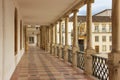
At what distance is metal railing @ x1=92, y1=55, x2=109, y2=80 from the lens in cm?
616

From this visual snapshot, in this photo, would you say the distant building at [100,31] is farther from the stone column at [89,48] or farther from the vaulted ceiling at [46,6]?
the stone column at [89,48]

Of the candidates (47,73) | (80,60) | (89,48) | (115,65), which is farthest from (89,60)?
(115,65)

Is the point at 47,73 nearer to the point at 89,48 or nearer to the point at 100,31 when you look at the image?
the point at 89,48

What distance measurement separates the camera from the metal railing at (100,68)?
6162 millimetres

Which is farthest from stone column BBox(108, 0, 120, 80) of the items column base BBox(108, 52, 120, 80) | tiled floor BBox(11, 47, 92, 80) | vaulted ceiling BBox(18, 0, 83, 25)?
vaulted ceiling BBox(18, 0, 83, 25)

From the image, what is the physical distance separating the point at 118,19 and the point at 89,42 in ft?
11.9

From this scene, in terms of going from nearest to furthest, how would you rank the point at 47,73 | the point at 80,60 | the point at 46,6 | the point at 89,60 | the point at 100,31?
the point at 89,60
the point at 47,73
the point at 80,60
the point at 46,6
the point at 100,31

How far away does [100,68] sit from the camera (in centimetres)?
671

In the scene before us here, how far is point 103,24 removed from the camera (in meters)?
32.7

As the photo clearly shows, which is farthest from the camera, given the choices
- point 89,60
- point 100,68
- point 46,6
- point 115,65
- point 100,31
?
point 100,31

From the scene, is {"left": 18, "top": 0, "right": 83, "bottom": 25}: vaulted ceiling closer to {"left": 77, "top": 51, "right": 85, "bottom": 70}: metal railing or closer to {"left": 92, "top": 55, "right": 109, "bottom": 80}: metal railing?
{"left": 77, "top": 51, "right": 85, "bottom": 70}: metal railing

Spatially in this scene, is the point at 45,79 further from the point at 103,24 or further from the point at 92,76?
the point at 103,24

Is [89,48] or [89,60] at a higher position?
[89,48]

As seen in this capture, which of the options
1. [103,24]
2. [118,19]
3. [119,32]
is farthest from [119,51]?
[103,24]
